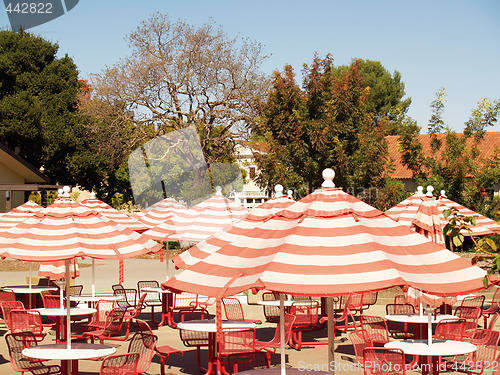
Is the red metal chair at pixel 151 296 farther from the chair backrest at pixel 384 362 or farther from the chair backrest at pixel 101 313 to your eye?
the chair backrest at pixel 384 362

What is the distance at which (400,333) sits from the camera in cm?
1195

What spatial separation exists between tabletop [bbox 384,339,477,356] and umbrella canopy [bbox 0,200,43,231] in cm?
994

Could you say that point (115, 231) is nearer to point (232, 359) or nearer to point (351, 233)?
point (232, 359)

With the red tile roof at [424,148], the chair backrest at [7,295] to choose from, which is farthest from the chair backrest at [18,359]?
the red tile roof at [424,148]

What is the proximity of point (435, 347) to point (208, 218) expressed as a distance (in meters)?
6.33

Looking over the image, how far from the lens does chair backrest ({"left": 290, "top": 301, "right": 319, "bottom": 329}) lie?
40.1 feet

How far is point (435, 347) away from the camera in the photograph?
831 cm

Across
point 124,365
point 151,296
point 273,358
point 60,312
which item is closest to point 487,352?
point 273,358

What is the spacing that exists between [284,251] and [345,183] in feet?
66.5

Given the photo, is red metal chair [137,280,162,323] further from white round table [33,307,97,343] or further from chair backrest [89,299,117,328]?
white round table [33,307,97,343]

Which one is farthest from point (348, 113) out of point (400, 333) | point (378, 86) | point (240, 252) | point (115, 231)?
point (378, 86)

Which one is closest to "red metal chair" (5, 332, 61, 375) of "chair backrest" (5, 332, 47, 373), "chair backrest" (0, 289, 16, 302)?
"chair backrest" (5, 332, 47, 373)

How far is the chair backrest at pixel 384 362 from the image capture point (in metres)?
7.83

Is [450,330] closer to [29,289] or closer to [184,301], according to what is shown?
[184,301]
